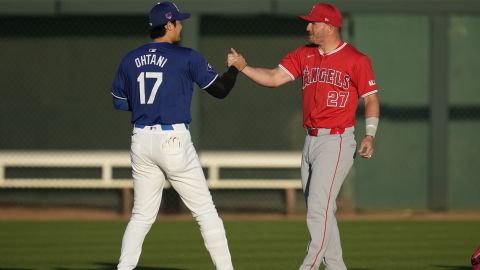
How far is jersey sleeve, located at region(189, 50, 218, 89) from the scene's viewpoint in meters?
7.47

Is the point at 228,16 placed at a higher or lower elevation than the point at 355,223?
higher

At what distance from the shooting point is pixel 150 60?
745 centimetres

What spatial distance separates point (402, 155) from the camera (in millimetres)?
16422

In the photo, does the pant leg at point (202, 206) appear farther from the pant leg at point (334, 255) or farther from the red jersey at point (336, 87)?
the red jersey at point (336, 87)

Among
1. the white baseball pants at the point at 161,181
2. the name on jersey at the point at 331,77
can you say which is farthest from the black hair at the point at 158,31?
the name on jersey at the point at 331,77

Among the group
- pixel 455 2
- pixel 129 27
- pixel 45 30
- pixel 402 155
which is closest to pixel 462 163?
pixel 402 155

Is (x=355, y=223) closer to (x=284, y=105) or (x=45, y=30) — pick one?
(x=284, y=105)

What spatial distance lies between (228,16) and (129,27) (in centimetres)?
155

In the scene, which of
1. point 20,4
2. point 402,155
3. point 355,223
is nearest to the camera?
point 355,223

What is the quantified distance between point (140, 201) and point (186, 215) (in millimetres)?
7796

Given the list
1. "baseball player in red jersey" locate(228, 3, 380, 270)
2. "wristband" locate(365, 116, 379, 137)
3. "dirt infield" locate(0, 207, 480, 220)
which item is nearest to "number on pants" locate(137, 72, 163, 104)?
"baseball player in red jersey" locate(228, 3, 380, 270)

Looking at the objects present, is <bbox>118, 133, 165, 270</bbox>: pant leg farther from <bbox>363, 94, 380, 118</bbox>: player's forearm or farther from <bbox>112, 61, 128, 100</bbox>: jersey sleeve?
<bbox>363, 94, 380, 118</bbox>: player's forearm

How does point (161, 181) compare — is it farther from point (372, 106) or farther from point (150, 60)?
point (372, 106)

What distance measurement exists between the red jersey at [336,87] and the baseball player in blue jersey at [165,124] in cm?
61
